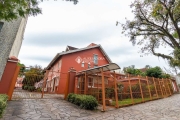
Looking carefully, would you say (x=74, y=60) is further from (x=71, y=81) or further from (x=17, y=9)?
(x=17, y=9)

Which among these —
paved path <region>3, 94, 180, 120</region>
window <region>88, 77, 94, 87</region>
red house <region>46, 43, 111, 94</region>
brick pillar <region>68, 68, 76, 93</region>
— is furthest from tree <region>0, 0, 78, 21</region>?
red house <region>46, 43, 111, 94</region>

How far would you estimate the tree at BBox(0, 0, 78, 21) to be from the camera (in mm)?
2494

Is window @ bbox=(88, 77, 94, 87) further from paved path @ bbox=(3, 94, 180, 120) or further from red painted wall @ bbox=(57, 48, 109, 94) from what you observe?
red painted wall @ bbox=(57, 48, 109, 94)

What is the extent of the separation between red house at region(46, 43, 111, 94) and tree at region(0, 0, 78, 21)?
1194cm

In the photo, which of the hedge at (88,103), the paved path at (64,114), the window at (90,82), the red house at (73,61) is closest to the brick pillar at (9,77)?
the paved path at (64,114)

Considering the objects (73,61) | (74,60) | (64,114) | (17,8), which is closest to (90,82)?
(64,114)

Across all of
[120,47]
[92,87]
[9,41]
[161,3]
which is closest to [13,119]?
[9,41]

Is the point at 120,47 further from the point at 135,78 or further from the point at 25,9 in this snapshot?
the point at 25,9

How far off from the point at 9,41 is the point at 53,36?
252 inches

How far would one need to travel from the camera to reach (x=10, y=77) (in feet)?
21.2

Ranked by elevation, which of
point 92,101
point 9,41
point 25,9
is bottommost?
point 92,101

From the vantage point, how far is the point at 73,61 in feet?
55.0

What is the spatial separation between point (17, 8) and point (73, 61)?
46.5ft

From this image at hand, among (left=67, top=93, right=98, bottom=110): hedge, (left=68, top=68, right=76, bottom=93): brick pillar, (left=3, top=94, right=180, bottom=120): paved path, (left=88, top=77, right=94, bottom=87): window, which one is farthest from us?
(left=68, top=68, right=76, bottom=93): brick pillar
